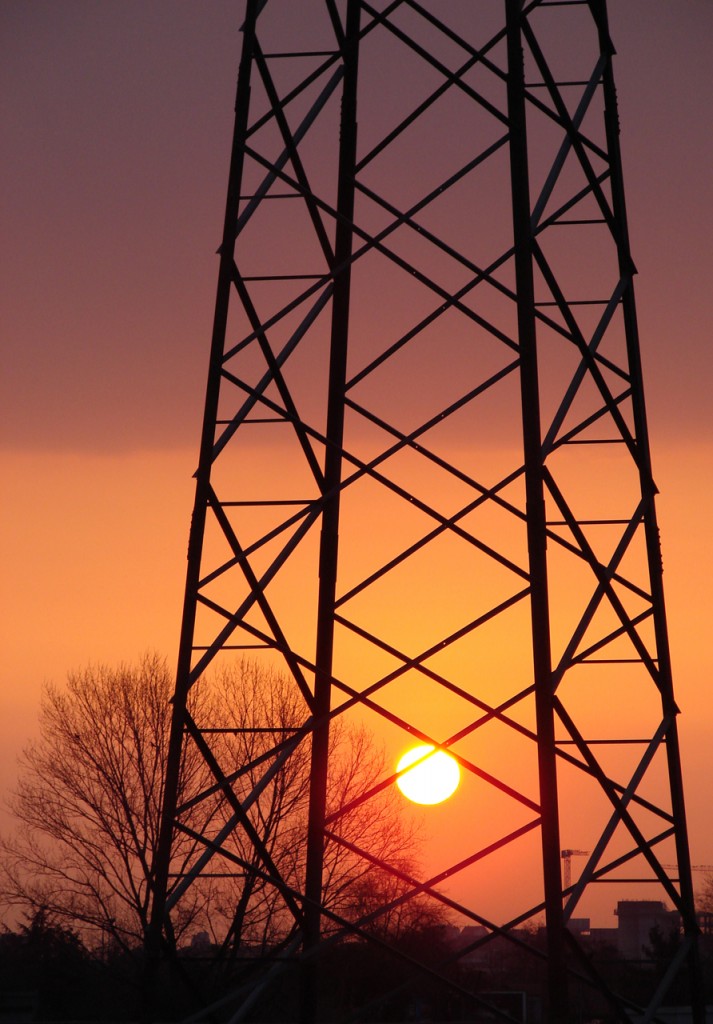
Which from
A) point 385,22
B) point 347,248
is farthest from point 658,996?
point 385,22

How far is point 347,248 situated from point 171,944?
251 inches

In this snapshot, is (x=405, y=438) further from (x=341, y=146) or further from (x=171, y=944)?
(x=171, y=944)

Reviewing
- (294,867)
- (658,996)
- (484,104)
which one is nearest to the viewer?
(658,996)

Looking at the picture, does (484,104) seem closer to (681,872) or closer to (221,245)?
(221,245)

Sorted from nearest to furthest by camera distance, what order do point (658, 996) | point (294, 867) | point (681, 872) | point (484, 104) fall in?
point (658, 996), point (681, 872), point (484, 104), point (294, 867)

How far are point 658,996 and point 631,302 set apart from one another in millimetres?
6120

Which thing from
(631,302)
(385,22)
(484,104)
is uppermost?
(385,22)

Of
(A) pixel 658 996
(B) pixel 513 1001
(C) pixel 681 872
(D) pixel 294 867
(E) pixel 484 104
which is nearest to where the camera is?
(A) pixel 658 996

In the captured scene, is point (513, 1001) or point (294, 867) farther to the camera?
point (513, 1001)

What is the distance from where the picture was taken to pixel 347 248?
12.1 meters

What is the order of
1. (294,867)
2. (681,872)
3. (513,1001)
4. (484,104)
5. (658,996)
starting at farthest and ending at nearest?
(513,1001)
(294,867)
(484,104)
(681,872)
(658,996)

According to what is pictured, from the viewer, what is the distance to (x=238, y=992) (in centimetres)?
1070

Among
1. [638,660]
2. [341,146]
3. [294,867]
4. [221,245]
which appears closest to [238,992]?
[638,660]

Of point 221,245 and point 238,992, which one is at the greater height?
point 221,245
